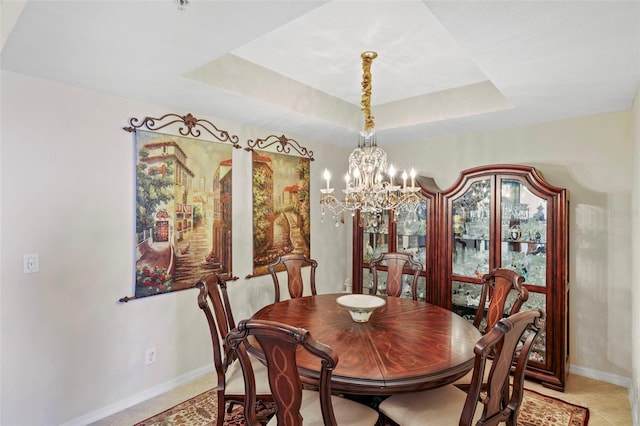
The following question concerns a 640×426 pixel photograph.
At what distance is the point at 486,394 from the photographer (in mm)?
1729

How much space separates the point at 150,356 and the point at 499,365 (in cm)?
259

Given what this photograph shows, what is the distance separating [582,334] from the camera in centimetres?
323

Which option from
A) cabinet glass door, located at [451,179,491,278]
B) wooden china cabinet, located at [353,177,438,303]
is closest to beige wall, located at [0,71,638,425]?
cabinet glass door, located at [451,179,491,278]

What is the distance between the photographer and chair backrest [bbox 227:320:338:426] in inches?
51.4

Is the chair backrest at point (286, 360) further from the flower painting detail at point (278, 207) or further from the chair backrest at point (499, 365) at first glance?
the flower painting detail at point (278, 207)

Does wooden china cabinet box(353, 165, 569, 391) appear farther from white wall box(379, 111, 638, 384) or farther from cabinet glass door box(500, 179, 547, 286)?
white wall box(379, 111, 638, 384)

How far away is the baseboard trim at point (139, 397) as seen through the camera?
248cm

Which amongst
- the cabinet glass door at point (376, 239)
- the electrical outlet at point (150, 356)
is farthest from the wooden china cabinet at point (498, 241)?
the electrical outlet at point (150, 356)

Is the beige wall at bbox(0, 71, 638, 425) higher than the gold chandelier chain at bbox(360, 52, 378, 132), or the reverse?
the gold chandelier chain at bbox(360, 52, 378, 132)

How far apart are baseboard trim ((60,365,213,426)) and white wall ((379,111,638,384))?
11.5 ft

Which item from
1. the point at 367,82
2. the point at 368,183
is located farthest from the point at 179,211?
the point at 367,82

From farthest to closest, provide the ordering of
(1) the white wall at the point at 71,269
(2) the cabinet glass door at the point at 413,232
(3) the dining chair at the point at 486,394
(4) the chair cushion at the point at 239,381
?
(2) the cabinet glass door at the point at 413,232 < (1) the white wall at the point at 71,269 < (4) the chair cushion at the point at 239,381 < (3) the dining chair at the point at 486,394

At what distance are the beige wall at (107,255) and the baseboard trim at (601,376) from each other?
0.06ft

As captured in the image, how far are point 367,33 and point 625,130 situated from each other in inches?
98.4
